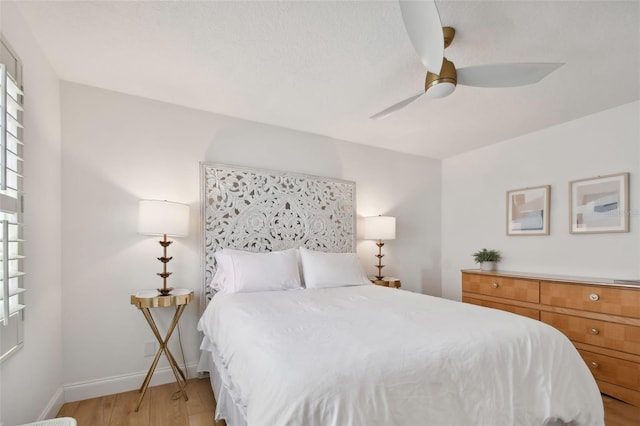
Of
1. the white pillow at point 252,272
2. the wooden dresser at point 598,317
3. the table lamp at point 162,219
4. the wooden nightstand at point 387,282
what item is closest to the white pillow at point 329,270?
the white pillow at point 252,272

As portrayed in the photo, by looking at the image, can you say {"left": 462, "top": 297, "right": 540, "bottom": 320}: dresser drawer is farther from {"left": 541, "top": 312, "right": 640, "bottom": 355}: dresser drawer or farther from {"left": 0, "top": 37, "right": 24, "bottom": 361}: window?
{"left": 0, "top": 37, "right": 24, "bottom": 361}: window

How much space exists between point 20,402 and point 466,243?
4.37m

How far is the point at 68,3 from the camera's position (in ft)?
5.32

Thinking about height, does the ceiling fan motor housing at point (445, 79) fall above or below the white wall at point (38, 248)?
above

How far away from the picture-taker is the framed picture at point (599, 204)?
108 inches

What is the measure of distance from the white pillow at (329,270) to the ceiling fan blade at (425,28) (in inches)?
75.7

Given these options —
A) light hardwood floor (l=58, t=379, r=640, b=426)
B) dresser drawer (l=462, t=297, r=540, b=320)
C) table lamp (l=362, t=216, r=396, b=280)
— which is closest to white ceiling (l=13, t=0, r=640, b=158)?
table lamp (l=362, t=216, r=396, b=280)

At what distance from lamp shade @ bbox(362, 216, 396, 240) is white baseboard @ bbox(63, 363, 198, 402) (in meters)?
2.26

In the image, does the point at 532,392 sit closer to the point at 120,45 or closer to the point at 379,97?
the point at 379,97

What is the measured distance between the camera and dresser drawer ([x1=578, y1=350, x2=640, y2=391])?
2.30m

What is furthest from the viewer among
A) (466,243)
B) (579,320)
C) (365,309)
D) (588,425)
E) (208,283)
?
(466,243)

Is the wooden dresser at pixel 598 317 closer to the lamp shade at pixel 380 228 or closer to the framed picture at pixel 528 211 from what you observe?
the framed picture at pixel 528 211

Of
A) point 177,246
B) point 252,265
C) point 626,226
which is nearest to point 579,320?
point 626,226

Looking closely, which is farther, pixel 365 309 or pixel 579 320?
pixel 579 320
